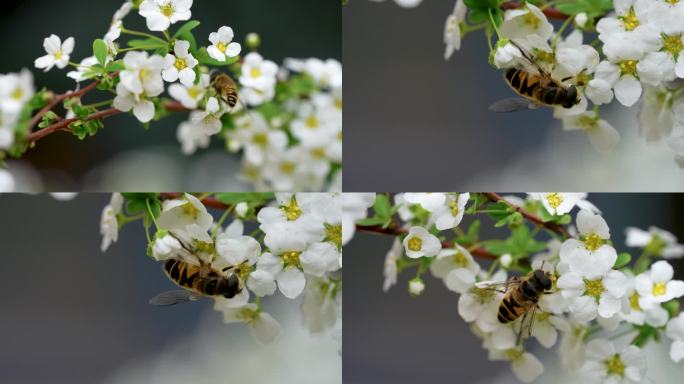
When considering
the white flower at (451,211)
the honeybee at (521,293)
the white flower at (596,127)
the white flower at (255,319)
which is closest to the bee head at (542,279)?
the honeybee at (521,293)

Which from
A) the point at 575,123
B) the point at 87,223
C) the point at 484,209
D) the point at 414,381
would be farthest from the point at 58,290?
the point at 575,123

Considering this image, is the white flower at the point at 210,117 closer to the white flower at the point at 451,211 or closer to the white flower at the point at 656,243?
the white flower at the point at 451,211

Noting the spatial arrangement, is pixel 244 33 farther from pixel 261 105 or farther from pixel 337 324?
pixel 337 324

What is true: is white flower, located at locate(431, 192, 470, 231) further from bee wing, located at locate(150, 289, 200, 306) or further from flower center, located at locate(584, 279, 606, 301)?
bee wing, located at locate(150, 289, 200, 306)

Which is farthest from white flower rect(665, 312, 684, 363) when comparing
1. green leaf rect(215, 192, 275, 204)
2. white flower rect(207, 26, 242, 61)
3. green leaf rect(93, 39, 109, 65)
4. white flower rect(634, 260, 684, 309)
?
green leaf rect(93, 39, 109, 65)

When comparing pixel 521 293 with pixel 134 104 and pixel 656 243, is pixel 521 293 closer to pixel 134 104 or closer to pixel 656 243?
pixel 656 243

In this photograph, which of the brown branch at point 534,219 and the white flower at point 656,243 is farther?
the white flower at point 656,243
